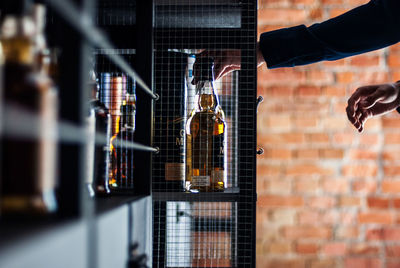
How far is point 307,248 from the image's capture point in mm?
1931

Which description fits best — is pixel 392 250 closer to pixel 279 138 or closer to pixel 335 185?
pixel 335 185

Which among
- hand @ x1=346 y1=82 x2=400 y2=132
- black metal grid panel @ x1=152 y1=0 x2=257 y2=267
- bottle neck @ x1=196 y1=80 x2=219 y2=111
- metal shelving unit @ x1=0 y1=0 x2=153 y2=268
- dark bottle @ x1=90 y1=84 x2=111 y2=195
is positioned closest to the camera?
metal shelving unit @ x1=0 y1=0 x2=153 y2=268

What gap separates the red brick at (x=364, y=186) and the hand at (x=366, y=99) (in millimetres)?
694

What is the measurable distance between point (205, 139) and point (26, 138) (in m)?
0.65

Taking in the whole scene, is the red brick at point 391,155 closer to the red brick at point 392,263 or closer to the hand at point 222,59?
the red brick at point 392,263

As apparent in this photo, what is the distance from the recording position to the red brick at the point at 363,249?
1923mm

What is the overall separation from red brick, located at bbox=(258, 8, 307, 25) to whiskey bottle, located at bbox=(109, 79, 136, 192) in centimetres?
106

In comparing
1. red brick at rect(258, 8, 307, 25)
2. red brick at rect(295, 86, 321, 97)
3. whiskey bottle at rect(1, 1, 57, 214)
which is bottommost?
whiskey bottle at rect(1, 1, 57, 214)

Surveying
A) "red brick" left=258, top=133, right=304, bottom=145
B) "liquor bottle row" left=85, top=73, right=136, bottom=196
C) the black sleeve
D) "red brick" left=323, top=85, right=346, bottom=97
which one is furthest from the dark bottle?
"red brick" left=323, top=85, right=346, bottom=97

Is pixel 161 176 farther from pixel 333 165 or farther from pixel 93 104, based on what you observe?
pixel 333 165

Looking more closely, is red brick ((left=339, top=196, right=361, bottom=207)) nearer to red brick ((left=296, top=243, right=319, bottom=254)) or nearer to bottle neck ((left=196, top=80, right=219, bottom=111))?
red brick ((left=296, top=243, right=319, bottom=254))

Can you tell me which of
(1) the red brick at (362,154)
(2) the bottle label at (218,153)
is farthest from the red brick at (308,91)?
(2) the bottle label at (218,153)

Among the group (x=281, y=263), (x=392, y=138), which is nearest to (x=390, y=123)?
(x=392, y=138)

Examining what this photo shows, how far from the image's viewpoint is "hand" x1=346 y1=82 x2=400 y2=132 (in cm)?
124
